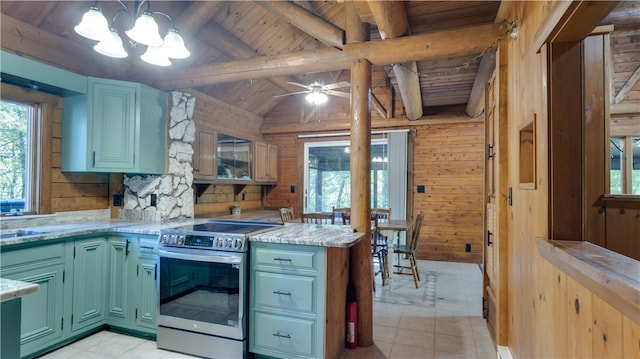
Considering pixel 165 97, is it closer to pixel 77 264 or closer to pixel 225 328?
pixel 77 264

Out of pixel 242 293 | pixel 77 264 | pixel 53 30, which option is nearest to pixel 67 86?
pixel 53 30

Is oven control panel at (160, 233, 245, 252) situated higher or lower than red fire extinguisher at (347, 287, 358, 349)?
higher

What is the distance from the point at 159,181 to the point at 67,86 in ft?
3.77

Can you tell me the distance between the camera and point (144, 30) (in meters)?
1.86

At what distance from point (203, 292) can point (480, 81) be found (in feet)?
11.6

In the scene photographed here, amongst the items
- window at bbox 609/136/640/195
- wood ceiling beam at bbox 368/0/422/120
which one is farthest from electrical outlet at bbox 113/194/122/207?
window at bbox 609/136/640/195

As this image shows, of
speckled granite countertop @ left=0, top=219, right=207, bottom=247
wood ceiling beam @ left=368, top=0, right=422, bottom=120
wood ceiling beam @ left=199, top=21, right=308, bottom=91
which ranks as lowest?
speckled granite countertop @ left=0, top=219, right=207, bottom=247

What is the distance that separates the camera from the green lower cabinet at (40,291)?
212cm

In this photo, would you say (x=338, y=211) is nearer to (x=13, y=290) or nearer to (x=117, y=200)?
(x=117, y=200)

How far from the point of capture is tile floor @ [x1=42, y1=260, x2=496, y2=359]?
2389 mm

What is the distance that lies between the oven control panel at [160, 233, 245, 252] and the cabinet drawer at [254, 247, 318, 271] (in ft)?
0.49

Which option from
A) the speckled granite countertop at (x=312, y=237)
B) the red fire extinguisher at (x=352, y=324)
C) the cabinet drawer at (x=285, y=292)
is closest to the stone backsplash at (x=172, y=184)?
the speckled granite countertop at (x=312, y=237)

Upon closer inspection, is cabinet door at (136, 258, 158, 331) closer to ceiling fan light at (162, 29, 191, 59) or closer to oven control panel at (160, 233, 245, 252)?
oven control panel at (160, 233, 245, 252)

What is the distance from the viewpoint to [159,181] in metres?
3.36
